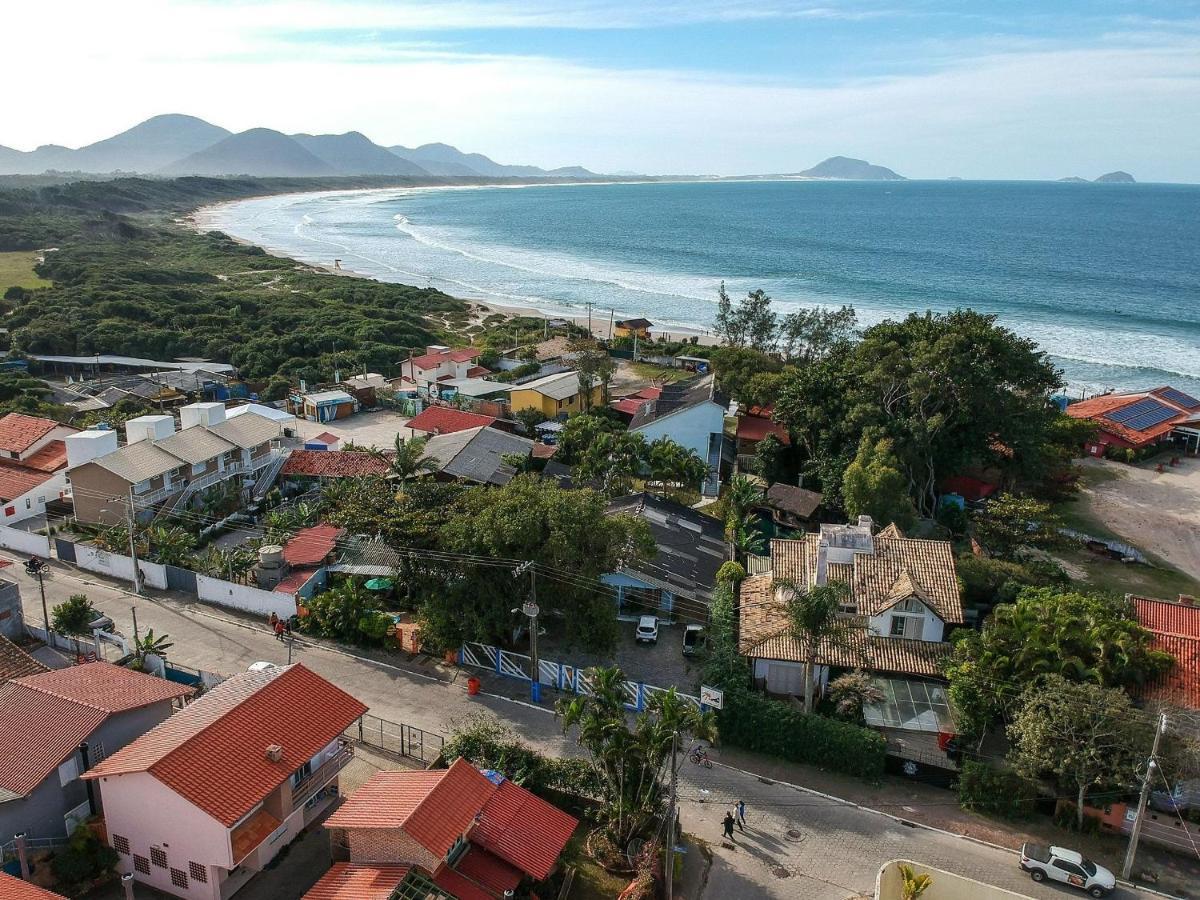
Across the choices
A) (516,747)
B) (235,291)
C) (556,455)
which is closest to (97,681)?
(516,747)

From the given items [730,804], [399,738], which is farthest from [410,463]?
[730,804]

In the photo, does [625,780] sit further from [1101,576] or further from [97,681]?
[1101,576]

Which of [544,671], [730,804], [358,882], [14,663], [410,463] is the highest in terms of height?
[410,463]

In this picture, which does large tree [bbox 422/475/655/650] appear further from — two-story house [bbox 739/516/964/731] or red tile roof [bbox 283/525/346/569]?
red tile roof [bbox 283/525/346/569]

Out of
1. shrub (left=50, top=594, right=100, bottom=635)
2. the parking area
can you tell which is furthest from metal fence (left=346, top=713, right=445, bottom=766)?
the parking area

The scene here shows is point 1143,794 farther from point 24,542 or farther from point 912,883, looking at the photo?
point 24,542

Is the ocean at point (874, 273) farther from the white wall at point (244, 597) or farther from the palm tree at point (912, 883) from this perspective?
the white wall at point (244, 597)
